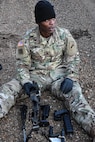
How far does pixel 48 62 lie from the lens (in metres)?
4.77

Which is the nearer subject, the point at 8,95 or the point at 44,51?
the point at 8,95

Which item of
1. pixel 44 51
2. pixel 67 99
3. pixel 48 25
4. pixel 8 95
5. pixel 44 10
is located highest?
pixel 44 10

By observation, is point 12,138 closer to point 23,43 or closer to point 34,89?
point 34,89

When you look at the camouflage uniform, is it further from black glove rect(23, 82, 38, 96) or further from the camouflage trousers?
black glove rect(23, 82, 38, 96)

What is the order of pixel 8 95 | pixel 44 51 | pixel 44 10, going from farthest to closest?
1. pixel 44 51
2. pixel 8 95
3. pixel 44 10

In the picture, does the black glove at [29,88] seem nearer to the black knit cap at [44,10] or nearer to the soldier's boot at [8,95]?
the soldier's boot at [8,95]

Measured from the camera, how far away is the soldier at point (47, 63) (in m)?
4.45

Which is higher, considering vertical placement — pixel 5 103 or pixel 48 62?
pixel 48 62

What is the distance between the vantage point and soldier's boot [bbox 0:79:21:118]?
4402mm

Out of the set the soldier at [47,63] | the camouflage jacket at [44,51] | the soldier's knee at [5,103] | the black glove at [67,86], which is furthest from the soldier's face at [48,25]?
the soldier's knee at [5,103]

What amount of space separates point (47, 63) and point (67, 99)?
0.55m

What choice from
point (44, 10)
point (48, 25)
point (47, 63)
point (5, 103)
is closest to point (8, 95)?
point (5, 103)

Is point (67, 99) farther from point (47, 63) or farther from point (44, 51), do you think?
point (44, 51)

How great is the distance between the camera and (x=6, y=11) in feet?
25.6
